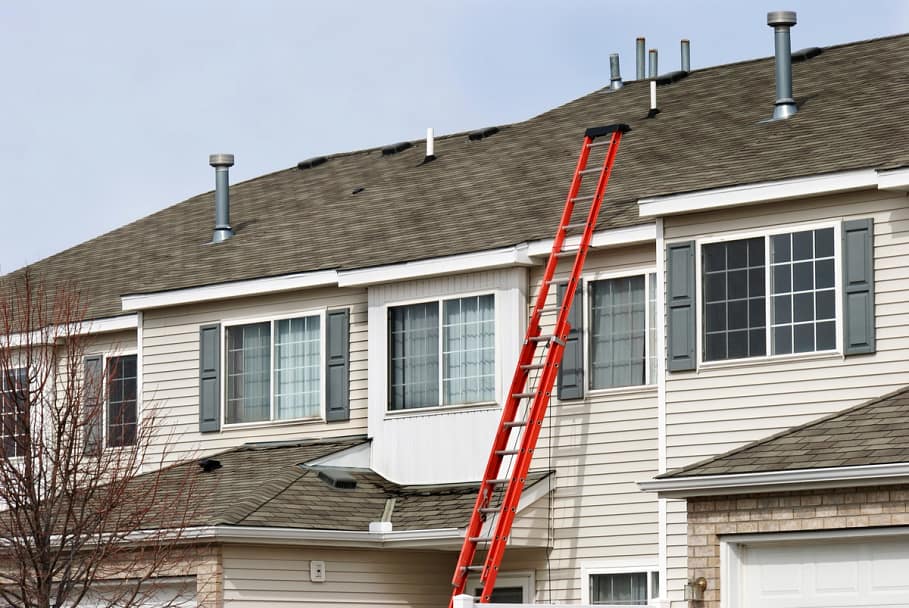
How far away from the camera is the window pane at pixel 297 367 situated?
23234 millimetres

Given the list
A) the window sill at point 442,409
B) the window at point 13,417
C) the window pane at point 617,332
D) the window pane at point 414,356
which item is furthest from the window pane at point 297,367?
the window pane at point 617,332

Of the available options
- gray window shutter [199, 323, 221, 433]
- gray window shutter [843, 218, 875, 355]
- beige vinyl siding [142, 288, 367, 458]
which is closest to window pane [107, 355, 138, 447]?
beige vinyl siding [142, 288, 367, 458]

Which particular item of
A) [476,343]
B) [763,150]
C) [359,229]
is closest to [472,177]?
[359,229]

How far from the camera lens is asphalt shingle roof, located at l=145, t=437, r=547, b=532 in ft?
66.4

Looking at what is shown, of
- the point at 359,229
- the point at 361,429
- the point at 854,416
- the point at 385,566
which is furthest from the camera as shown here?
the point at 359,229

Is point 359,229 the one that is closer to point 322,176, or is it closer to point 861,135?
point 322,176

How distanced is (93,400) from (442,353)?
4.47 m

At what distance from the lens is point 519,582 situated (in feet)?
69.0

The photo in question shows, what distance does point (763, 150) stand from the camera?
66.3 feet

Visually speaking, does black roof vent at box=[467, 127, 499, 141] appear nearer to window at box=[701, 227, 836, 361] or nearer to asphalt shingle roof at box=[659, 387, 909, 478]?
window at box=[701, 227, 836, 361]

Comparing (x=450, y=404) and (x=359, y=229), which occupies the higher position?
(x=359, y=229)

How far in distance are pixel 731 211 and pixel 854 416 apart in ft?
9.68

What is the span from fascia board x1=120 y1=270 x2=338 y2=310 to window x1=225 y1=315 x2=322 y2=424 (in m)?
0.50

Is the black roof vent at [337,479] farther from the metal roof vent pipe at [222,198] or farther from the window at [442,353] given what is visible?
the metal roof vent pipe at [222,198]
